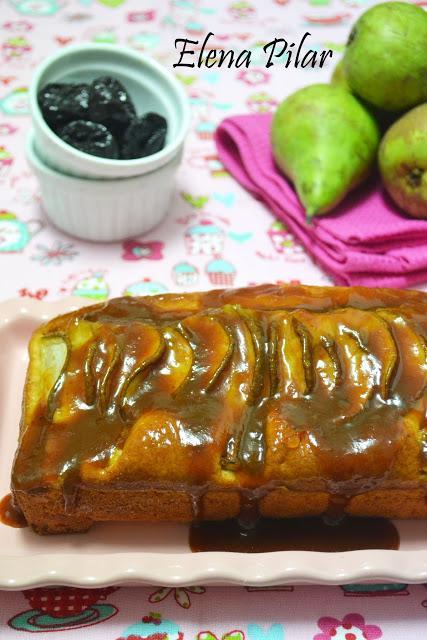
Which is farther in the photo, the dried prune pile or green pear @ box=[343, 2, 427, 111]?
green pear @ box=[343, 2, 427, 111]

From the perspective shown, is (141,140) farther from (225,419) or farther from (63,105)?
(225,419)

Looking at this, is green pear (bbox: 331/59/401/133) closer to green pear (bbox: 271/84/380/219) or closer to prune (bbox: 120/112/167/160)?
green pear (bbox: 271/84/380/219)

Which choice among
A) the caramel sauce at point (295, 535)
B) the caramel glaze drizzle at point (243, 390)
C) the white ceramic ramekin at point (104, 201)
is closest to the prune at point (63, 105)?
the white ceramic ramekin at point (104, 201)

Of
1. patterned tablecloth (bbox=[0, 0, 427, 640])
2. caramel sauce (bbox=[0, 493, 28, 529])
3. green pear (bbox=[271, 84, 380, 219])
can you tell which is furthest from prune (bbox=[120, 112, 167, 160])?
caramel sauce (bbox=[0, 493, 28, 529])

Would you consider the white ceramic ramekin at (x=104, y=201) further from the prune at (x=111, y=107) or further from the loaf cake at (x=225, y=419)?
the loaf cake at (x=225, y=419)

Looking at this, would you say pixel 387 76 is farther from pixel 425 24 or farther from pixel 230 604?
pixel 230 604

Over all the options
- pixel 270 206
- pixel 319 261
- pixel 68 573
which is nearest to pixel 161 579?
pixel 68 573
